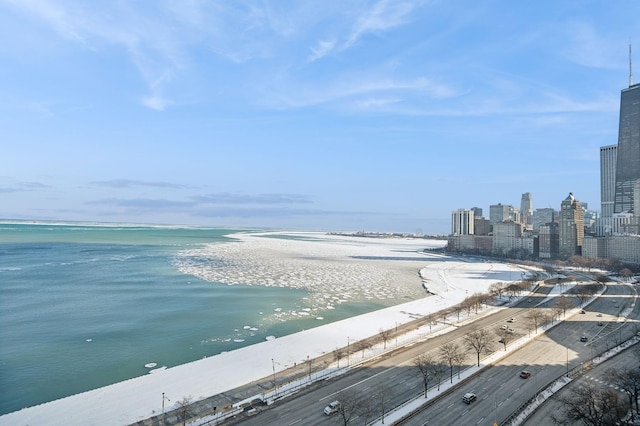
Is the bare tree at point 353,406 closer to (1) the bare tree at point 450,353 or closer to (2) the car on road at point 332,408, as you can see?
(2) the car on road at point 332,408

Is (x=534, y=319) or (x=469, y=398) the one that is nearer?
(x=469, y=398)

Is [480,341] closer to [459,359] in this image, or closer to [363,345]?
[459,359]

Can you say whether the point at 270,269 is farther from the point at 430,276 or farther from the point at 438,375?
the point at 438,375

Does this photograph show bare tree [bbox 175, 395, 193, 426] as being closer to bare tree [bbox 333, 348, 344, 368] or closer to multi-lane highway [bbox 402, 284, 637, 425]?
bare tree [bbox 333, 348, 344, 368]

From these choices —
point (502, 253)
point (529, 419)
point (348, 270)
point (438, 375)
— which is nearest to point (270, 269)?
point (348, 270)

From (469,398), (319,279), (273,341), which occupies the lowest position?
(319,279)

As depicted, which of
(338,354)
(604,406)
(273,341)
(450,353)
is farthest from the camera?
(273,341)

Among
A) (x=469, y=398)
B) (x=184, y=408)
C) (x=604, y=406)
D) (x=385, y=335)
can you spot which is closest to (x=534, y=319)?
(x=385, y=335)

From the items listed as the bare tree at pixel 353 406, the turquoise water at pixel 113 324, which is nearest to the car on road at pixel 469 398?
the bare tree at pixel 353 406
